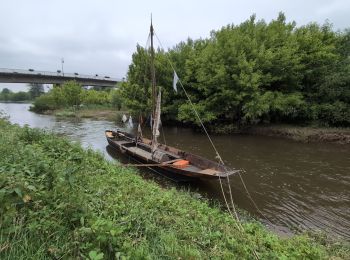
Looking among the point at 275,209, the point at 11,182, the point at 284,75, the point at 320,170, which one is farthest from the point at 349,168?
the point at 11,182

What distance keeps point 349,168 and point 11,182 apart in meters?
15.7

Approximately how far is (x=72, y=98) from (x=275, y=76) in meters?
38.6

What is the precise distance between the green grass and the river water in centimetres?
221

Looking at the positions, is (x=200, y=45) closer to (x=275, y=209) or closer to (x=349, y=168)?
(x=349, y=168)

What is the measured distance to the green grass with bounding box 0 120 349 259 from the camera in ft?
10.4

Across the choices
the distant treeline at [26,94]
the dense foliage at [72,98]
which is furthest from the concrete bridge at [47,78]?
the distant treeline at [26,94]

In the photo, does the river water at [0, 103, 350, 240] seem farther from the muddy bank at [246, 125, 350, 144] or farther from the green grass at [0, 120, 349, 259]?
the green grass at [0, 120, 349, 259]

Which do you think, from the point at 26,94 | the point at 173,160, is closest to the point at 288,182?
the point at 173,160

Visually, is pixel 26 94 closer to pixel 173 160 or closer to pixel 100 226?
pixel 173 160

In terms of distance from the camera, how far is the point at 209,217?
6051 millimetres

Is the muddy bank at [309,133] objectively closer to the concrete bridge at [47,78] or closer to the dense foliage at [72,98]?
the dense foliage at [72,98]

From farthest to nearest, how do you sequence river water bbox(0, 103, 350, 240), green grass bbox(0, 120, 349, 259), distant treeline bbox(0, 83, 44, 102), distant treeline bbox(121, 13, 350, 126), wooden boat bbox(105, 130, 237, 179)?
distant treeline bbox(0, 83, 44, 102)
distant treeline bbox(121, 13, 350, 126)
wooden boat bbox(105, 130, 237, 179)
river water bbox(0, 103, 350, 240)
green grass bbox(0, 120, 349, 259)

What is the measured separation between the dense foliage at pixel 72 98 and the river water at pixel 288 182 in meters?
30.6

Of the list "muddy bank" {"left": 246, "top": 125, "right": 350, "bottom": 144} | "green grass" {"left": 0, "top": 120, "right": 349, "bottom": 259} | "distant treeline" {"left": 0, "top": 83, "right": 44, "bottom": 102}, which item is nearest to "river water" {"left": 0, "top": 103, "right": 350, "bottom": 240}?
"muddy bank" {"left": 246, "top": 125, "right": 350, "bottom": 144}
